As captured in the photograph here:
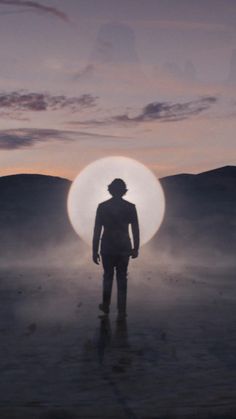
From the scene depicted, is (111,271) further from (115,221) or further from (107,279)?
(115,221)

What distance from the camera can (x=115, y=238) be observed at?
11.0m

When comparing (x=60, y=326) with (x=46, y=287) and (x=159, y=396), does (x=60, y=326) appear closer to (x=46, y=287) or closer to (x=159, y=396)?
(x=159, y=396)

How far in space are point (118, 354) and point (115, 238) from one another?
10.4 ft

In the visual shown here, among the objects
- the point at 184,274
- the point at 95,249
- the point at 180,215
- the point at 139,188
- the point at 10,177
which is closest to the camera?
the point at 95,249

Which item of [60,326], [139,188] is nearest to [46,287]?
[60,326]

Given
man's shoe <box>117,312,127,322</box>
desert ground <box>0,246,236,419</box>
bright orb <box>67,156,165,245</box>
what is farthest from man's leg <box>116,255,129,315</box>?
bright orb <box>67,156,165,245</box>

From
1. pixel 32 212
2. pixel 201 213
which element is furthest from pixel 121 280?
pixel 32 212

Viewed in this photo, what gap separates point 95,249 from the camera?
11.0 m

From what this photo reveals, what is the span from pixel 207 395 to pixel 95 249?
16.6 ft

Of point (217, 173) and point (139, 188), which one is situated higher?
point (217, 173)

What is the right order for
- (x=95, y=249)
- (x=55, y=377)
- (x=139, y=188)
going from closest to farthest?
1. (x=55, y=377)
2. (x=95, y=249)
3. (x=139, y=188)

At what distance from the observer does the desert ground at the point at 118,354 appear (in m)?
A: 5.91

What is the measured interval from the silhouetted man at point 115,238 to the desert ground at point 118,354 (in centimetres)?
68

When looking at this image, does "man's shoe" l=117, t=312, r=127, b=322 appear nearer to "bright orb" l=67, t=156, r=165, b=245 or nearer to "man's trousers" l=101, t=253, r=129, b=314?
"man's trousers" l=101, t=253, r=129, b=314
